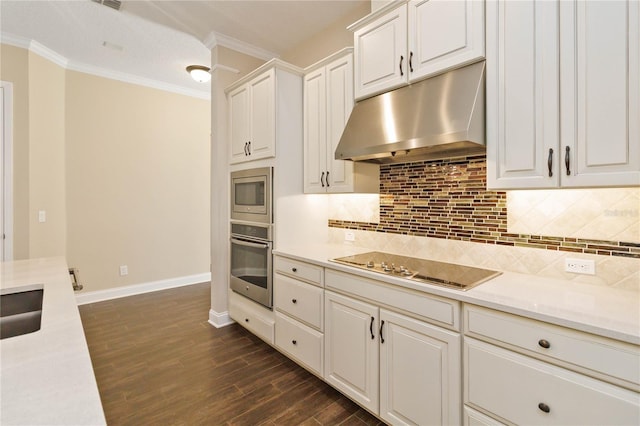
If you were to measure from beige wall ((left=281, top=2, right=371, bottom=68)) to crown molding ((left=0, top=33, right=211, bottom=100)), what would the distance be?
2042 millimetres

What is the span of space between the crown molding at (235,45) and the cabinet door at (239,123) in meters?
0.57

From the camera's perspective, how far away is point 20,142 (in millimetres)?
3359

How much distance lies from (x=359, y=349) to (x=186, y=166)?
412 centimetres

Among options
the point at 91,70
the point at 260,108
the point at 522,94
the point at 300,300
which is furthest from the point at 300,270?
the point at 91,70

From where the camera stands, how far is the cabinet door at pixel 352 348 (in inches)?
74.1

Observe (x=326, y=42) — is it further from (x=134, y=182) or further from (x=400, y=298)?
(x=134, y=182)

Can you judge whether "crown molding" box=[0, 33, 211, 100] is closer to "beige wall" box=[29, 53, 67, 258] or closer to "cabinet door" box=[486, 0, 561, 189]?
"beige wall" box=[29, 53, 67, 258]

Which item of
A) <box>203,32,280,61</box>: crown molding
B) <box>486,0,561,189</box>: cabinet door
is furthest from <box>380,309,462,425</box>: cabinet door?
<box>203,32,280,61</box>: crown molding

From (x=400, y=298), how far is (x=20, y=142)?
168 inches

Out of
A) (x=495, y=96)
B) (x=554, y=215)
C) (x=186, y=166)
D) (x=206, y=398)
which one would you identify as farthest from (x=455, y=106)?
(x=186, y=166)

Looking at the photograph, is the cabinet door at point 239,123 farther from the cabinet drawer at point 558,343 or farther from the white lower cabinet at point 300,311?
A: the cabinet drawer at point 558,343

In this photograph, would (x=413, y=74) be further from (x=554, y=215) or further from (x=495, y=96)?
(x=554, y=215)

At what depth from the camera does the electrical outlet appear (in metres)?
1.59

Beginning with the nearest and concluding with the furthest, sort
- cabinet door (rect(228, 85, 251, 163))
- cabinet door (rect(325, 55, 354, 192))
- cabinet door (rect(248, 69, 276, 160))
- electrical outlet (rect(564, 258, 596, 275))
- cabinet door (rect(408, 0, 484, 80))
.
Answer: electrical outlet (rect(564, 258, 596, 275)), cabinet door (rect(408, 0, 484, 80)), cabinet door (rect(325, 55, 354, 192)), cabinet door (rect(248, 69, 276, 160)), cabinet door (rect(228, 85, 251, 163))
